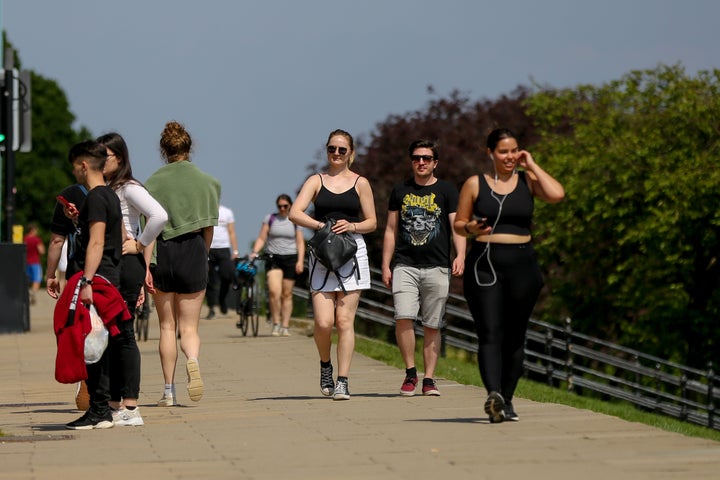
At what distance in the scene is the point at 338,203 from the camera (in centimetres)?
1164

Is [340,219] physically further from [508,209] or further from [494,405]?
[494,405]

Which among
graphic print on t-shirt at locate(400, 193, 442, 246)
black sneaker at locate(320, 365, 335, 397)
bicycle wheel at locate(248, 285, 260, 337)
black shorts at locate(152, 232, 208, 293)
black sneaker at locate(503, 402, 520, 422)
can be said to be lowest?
bicycle wheel at locate(248, 285, 260, 337)

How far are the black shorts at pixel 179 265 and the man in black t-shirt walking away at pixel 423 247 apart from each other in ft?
5.02

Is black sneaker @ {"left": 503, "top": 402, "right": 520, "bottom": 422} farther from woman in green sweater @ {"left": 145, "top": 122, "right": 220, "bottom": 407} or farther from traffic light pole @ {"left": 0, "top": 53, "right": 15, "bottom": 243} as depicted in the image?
traffic light pole @ {"left": 0, "top": 53, "right": 15, "bottom": 243}

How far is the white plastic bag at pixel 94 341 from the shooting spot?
369 inches

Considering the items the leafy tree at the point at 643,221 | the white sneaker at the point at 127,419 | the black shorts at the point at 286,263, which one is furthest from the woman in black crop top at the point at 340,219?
the leafy tree at the point at 643,221

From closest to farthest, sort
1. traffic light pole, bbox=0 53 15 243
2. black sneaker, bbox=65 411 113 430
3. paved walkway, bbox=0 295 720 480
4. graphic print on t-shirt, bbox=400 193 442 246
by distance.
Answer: paved walkway, bbox=0 295 720 480, black sneaker, bbox=65 411 113 430, graphic print on t-shirt, bbox=400 193 442 246, traffic light pole, bbox=0 53 15 243

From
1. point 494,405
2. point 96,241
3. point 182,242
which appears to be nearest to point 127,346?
point 96,241

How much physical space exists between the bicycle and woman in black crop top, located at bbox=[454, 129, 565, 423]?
11.3 metres

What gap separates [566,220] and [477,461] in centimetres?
3142

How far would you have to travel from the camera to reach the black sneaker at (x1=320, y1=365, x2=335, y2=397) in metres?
11.9

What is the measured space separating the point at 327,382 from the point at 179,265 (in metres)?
1.63

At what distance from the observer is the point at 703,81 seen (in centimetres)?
3903

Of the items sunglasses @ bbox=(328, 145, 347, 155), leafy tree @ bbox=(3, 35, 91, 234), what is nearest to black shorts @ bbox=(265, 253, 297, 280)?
sunglasses @ bbox=(328, 145, 347, 155)
